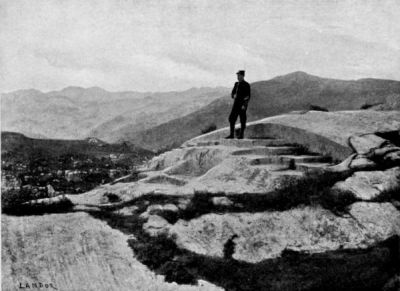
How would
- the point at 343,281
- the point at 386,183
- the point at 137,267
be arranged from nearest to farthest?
the point at 343,281 → the point at 137,267 → the point at 386,183

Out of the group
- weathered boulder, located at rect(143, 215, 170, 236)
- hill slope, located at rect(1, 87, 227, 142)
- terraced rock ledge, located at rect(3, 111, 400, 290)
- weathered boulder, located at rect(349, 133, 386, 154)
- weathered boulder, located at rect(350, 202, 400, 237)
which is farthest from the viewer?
hill slope, located at rect(1, 87, 227, 142)

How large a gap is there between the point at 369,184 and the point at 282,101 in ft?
144

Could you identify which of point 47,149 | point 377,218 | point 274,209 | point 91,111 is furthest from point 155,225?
point 91,111

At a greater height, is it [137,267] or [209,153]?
[209,153]

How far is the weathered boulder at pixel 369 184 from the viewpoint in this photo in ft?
27.2

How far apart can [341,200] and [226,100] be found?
4992cm

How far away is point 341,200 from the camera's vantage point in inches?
318

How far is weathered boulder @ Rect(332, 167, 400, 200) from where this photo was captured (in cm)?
831

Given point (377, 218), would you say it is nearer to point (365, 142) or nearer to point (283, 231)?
point (283, 231)

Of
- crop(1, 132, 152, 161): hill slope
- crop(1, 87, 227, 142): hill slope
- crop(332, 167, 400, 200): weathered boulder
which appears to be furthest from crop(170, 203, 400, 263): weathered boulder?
crop(1, 87, 227, 142): hill slope

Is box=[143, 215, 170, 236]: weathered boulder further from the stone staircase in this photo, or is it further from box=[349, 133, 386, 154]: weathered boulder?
box=[349, 133, 386, 154]: weathered boulder

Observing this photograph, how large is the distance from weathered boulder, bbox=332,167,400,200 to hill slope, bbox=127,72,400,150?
35.4 m

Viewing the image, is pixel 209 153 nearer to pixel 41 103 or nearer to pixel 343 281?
pixel 343 281

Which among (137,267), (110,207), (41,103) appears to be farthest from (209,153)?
(41,103)
